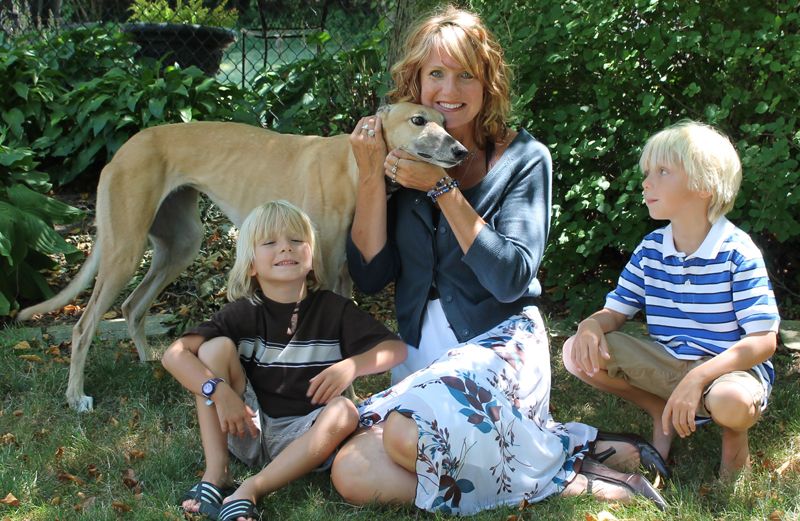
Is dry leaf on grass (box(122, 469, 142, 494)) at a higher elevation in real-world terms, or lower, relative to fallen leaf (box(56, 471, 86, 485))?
higher

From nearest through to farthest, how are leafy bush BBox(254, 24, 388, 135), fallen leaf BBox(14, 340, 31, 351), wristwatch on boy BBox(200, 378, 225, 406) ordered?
wristwatch on boy BBox(200, 378, 225, 406) < fallen leaf BBox(14, 340, 31, 351) < leafy bush BBox(254, 24, 388, 135)

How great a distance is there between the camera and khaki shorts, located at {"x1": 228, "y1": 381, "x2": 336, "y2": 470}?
10.6ft

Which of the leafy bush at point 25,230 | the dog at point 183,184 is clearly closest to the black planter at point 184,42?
the leafy bush at point 25,230

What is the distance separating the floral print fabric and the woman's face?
35.0 inches

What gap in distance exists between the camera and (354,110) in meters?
6.36

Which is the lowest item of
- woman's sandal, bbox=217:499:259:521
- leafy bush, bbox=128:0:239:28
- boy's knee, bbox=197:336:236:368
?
woman's sandal, bbox=217:499:259:521

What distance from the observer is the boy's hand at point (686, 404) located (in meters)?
2.96

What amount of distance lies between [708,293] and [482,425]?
38.5 inches

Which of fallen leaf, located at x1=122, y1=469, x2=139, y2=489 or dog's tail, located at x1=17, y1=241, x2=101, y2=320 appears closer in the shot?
fallen leaf, located at x1=122, y1=469, x2=139, y2=489

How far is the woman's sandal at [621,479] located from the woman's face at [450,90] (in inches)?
55.6

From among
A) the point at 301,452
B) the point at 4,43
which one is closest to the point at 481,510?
the point at 301,452

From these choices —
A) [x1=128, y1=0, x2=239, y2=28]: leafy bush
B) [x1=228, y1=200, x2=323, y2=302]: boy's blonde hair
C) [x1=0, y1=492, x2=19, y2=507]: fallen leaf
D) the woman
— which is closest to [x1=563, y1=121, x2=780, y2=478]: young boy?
the woman

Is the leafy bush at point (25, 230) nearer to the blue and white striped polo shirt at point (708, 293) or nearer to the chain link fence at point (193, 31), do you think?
the chain link fence at point (193, 31)

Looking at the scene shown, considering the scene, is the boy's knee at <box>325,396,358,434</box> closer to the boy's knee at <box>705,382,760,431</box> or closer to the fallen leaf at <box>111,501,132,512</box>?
the fallen leaf at <box>111,501,132,512</box>
